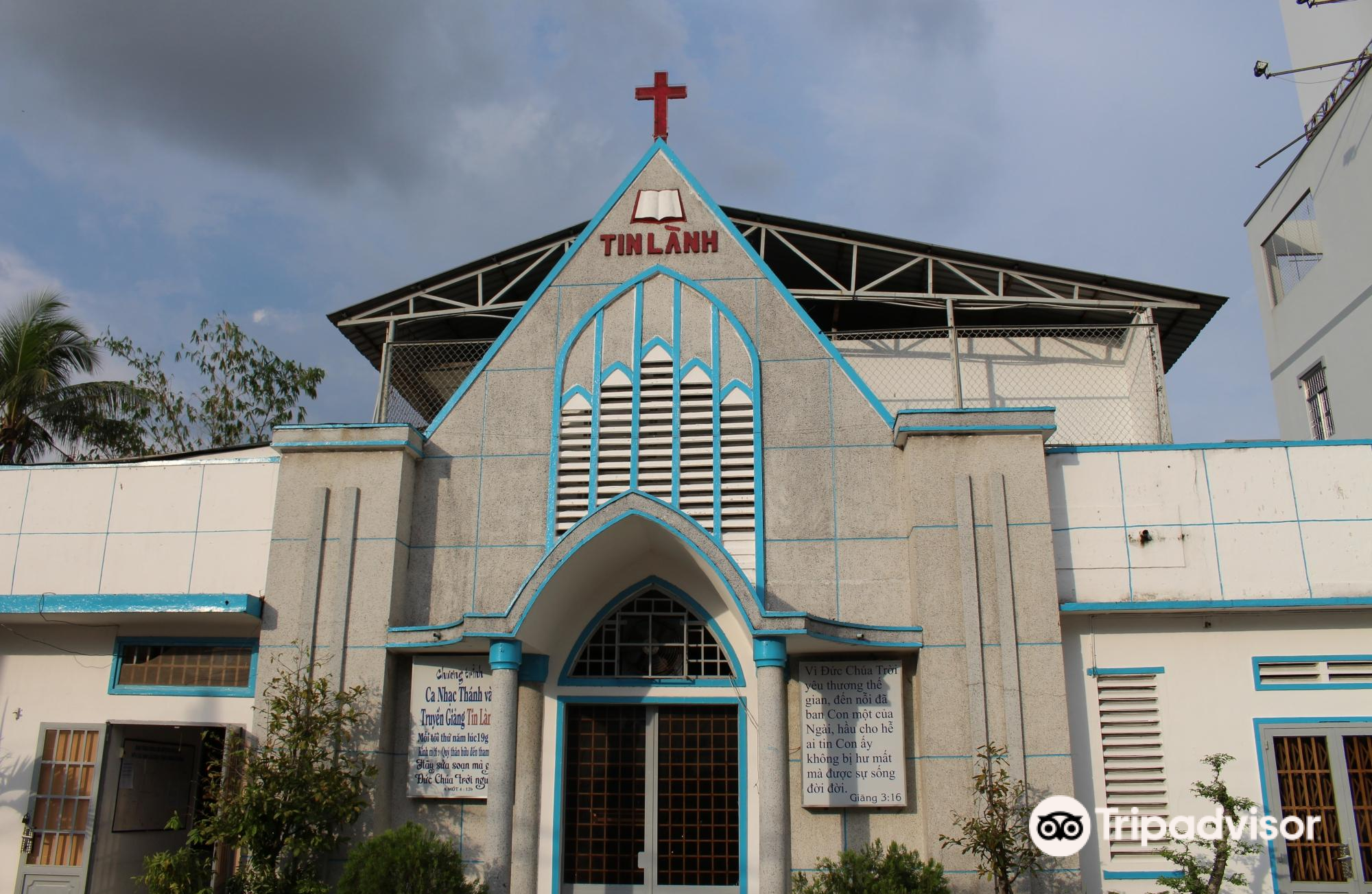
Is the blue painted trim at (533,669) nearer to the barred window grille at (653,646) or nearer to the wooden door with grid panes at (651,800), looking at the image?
the barred window grille at (653,646)

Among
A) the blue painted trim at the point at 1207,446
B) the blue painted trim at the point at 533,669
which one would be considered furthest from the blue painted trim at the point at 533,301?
the blue painted trim at the point at 1207,446

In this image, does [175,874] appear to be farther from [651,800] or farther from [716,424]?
[716,424]

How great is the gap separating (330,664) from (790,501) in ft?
17.3

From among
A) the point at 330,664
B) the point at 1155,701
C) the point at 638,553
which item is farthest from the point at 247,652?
the point at 1155,701

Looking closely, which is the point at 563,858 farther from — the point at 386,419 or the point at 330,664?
the point at 386,419

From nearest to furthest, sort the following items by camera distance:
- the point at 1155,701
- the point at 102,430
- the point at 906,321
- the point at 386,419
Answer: the point at 1155,701, the point at 386,419, the point at 906,321, the point at 102,430

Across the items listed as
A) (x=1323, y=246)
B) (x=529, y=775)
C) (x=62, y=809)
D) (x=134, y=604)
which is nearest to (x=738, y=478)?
(x=529, y=775)

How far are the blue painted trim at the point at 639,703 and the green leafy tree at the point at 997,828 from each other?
2.10 metres

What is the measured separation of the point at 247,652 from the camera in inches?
479

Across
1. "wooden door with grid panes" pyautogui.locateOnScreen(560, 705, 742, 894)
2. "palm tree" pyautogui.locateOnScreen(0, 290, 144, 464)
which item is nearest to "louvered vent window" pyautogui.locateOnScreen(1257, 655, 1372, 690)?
"wooden door with grid panes" pyautogui.locateOnScreen(560, 705, 742, 894)

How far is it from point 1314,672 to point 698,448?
6.87m

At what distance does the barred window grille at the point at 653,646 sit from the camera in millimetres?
11711

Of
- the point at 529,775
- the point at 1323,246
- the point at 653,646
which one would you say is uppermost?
the point at 1323,246

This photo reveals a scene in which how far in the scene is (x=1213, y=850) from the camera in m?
10.3
